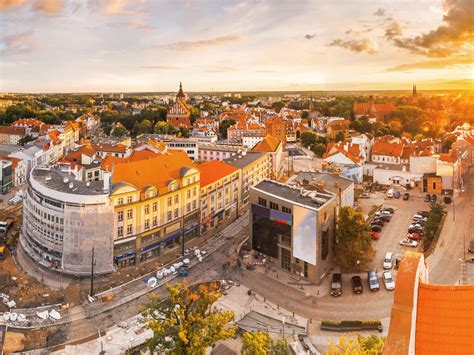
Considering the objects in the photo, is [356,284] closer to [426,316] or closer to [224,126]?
→ [426,316]

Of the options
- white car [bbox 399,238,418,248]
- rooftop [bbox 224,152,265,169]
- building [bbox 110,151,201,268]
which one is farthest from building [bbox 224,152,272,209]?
white car [bbox 399,238,418,248]

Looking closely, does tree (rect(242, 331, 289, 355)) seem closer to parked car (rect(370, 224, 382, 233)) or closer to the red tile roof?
the red tile roof

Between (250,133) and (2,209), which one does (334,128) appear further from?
(2,209)

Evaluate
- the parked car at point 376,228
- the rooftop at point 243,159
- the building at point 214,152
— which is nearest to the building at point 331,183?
the parked car at point 376,228

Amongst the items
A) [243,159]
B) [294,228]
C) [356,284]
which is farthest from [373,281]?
[243,159]

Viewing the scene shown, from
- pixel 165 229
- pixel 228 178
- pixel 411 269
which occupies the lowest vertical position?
pixel 165 229

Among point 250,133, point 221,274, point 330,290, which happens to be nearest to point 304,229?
point 330,290

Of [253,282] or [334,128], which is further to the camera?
[334,128]

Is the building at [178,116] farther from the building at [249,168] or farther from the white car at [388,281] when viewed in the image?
the white car at [388,281]
